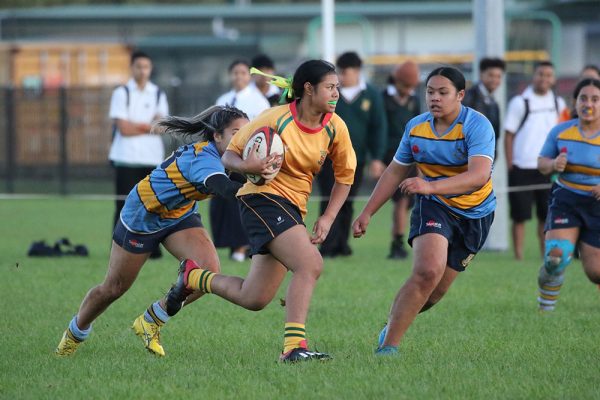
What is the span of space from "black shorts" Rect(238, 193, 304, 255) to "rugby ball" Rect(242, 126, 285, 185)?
18 cm

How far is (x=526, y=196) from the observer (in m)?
13.9

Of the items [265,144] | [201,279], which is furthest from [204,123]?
[201,279]

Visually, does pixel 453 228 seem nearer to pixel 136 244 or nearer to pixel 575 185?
pixel 136 244

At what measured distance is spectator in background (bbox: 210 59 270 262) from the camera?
13.2 meters

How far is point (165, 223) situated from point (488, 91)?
6.78m

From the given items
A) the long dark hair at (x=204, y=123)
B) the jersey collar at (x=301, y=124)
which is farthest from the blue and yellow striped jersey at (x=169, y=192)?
the jersey collar at (x=301, y=124)

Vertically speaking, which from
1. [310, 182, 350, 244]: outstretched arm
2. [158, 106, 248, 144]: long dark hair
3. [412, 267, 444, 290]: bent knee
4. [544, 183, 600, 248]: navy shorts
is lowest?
[412, 267, 444, 290]: bent knee

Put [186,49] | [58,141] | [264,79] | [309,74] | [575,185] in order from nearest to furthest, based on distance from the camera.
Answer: [309,74], [575,185], [264,79], [58,141], [186,49]

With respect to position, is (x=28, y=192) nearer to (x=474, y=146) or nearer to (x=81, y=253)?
(x=81, y=253)

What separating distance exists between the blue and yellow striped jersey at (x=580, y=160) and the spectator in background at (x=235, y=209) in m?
4.66

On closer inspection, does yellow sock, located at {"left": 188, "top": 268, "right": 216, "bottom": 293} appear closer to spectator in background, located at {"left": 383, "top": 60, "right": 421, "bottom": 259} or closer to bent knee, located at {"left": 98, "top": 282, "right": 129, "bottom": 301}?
bent knee, located at {"left": 98, "top": 282, "right": 129, "bottom": 301}

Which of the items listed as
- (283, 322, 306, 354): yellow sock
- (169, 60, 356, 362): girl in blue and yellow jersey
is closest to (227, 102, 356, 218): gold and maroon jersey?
(169, 60, 356, 362): girl in blue and yellow jersey

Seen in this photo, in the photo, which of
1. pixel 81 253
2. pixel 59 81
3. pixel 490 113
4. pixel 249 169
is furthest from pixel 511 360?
pixel 59 81

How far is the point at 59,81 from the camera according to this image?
31656 millimetres
